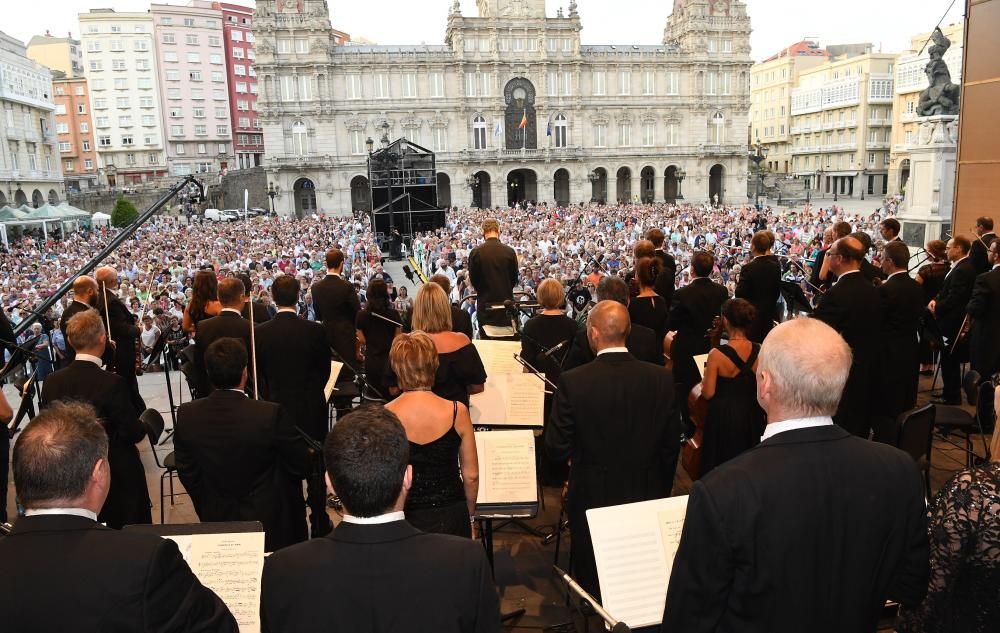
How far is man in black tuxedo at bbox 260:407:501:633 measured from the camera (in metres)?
1.84

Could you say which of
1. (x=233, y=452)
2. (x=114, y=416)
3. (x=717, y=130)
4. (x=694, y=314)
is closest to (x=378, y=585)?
(x=233, y=452)

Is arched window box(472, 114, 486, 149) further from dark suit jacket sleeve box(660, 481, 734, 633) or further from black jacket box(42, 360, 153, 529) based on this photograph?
dark suit jacket sleeve box(660, 481, 734, 633)

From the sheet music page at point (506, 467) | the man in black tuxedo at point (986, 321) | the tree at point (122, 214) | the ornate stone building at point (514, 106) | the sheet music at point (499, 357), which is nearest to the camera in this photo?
the sheet music page at point (506, 467)

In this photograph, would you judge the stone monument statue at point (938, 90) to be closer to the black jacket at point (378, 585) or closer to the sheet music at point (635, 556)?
the sheet music at point (635, 556)

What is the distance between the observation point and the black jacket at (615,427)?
3406mm

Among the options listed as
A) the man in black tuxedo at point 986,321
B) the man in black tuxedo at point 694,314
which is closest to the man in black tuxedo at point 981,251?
the man in black tuxedo at point 986,321

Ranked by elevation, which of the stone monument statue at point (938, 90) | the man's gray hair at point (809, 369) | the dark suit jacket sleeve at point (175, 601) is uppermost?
the stone monument statue at point (938, 90)

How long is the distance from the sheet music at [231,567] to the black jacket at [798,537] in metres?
1.39

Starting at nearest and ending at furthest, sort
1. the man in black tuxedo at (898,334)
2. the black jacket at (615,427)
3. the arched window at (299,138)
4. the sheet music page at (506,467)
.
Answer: the black jacket at (615,427), the sheet music page at (506,467), the man in black tuxedo at (898,334), the arched window at (299,138)

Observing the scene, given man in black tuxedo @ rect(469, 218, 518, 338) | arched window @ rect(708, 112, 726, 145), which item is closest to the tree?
man in black tuxedo @ rect(469, 218, 518, 338)

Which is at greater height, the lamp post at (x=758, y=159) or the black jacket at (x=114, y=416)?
the lamp post at (x=758, y=159)

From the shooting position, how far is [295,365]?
4.76 metres

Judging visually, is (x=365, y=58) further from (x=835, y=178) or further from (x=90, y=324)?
(x=90, y=324)

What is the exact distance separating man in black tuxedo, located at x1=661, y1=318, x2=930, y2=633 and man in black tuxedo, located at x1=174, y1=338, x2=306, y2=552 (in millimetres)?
2053
